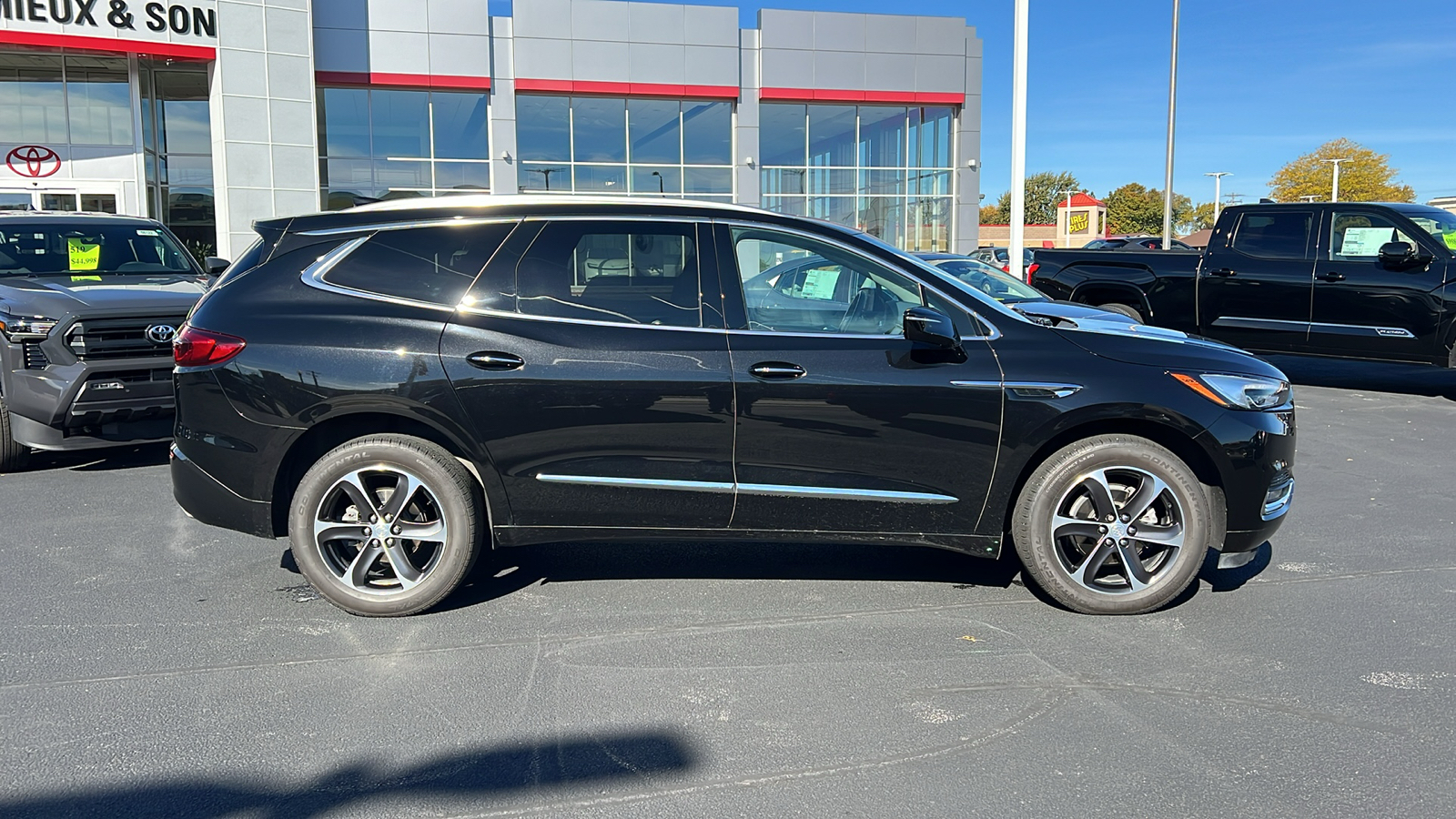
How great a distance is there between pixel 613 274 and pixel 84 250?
6.15m

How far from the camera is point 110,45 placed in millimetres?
20281

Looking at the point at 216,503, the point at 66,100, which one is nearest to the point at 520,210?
the point at 216,503

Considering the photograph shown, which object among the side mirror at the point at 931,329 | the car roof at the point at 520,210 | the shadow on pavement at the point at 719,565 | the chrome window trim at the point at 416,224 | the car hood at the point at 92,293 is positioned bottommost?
the shadow on pavement at the point at 719,565

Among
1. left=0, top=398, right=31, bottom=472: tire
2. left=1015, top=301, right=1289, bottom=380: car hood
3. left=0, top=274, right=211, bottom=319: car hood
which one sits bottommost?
left=0, top=398, right=31, bottom=472: tire

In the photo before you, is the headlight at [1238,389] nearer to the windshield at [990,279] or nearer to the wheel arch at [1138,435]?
the wheel arch at [1138,435]

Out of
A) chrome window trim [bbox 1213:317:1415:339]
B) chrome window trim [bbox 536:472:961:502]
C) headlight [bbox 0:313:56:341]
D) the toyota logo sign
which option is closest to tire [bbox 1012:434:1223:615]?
chrome window trim [bbox 536:472:961:502]

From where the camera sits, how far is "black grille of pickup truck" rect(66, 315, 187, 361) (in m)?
6.87

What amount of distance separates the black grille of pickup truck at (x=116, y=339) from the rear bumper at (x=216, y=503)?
2.98m

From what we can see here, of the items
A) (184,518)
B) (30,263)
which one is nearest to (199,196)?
(30,263)

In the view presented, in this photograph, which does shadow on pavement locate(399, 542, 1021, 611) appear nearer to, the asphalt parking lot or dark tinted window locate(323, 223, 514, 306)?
the asphalt parking lot

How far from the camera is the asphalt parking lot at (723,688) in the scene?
300cm

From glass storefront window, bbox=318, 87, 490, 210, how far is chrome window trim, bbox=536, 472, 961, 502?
20826 mm

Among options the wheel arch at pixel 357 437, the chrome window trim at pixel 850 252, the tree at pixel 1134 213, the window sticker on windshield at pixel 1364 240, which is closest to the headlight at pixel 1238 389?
the chrome window trim at pixel 850 252

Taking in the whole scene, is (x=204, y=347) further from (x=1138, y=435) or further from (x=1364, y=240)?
(x=1364, y=240)
